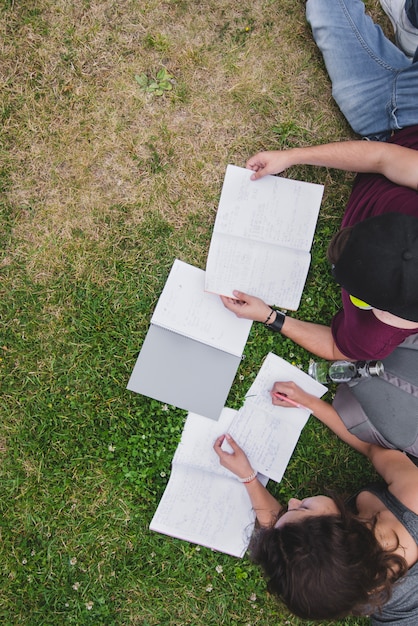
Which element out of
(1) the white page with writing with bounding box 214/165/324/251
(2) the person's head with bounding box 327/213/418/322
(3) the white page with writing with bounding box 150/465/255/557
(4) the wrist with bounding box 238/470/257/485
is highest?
(2) the person's head with bounding box 327/213/418/322

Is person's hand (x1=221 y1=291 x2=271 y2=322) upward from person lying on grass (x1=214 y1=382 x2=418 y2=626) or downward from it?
upward

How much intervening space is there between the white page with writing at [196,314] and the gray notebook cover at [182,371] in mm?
43

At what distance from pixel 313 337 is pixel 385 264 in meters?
0.95

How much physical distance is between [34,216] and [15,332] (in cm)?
65

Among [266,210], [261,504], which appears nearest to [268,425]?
[261,504]

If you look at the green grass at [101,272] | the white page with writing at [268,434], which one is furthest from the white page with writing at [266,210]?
the white page with writing at [268,434]

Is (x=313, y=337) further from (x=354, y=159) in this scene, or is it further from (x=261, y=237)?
(x=354, y=159)

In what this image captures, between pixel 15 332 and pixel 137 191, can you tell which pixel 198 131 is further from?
pixel 15 332

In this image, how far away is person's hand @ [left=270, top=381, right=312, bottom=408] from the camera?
2.78 metres

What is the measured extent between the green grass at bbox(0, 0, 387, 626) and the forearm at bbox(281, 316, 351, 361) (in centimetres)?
12

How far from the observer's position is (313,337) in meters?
2.73

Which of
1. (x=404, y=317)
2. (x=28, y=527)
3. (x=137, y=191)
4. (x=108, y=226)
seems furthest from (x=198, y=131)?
(x=28, y=527)

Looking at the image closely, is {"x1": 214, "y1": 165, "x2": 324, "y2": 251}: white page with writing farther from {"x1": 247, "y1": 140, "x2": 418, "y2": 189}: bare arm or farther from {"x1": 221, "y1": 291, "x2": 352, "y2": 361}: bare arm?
{"x1": 221, "y1": 291, "x2": 352, "y2": 361}: bare arm

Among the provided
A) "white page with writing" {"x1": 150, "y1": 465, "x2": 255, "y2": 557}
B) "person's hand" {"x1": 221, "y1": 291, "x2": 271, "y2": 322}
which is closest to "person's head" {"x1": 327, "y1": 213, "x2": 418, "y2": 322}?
"person's hand" {"x1": 221, "y1": 291, "x2": 271, "y2": 322}
